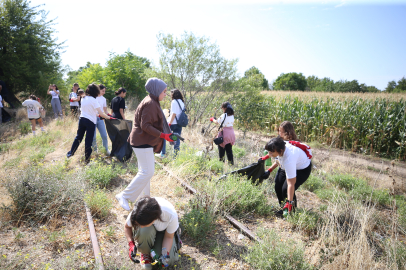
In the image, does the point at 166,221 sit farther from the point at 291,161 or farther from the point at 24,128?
the point at 24,128

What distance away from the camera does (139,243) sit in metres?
2.81

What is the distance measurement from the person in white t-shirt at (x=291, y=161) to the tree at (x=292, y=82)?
204ft

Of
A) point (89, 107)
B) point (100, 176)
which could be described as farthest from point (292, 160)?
point (89, 107)

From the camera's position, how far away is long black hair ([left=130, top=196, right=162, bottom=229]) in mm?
2514

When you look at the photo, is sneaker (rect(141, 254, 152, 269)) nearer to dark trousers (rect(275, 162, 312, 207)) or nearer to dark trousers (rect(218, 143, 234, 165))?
dark trousers (rect(275, 162, 312, 207))

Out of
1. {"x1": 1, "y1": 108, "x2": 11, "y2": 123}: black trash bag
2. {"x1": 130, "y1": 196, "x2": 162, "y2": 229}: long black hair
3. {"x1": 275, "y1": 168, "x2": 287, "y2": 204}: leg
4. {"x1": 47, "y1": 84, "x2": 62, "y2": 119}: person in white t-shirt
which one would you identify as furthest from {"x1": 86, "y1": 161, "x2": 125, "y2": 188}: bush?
{"x1": 1, "y1": 108, "x2": 11, "y2": 123}: black trash bag

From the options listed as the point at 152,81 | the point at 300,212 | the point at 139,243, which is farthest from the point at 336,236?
the point at 152,81

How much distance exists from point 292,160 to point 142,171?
2452mm

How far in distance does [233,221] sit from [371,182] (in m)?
5.75

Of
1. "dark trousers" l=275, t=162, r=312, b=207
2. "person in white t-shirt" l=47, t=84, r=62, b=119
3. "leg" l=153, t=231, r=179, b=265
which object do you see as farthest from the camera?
"person in white t-shirt" l=47, t=84, r=62, b=119

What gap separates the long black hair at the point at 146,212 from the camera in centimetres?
251

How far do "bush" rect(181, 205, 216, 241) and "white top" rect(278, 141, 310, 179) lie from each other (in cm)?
147

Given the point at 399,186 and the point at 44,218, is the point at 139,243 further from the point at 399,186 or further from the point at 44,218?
the point at 399,186

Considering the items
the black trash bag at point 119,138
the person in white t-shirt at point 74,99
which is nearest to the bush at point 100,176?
the black trash bag at point 119,138
